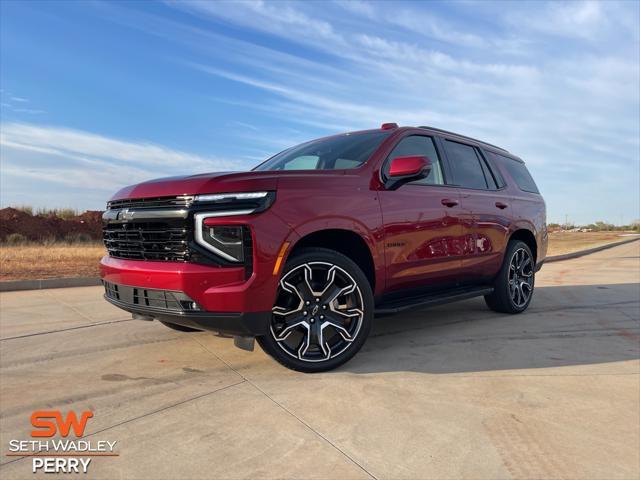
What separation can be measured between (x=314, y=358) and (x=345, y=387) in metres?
0.37

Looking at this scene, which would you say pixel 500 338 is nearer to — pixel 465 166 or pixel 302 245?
pixel 465 166

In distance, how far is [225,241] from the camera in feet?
9.64

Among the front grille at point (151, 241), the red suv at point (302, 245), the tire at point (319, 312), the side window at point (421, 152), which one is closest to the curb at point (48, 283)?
the red suv at point (302, 245)

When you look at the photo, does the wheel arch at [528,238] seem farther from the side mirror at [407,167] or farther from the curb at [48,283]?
the curb at [48,283]

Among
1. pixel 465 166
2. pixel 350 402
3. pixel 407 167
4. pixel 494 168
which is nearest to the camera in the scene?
pixel 350 402

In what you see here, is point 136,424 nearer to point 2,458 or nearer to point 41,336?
point 2,458

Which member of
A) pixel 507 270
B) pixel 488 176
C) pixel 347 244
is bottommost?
pixel 507 270

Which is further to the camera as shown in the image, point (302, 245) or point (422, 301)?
point (422, 301)

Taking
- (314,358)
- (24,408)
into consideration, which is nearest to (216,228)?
(314,358)

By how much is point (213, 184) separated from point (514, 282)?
A: 420cm

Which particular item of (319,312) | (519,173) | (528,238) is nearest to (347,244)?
(319,312)

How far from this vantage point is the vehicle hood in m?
2.98

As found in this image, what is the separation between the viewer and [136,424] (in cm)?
244

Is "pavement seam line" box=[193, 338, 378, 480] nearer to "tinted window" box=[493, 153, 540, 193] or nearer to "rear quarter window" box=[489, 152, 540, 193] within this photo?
"rear quarter window" box=[489, 152, 540, 193]
